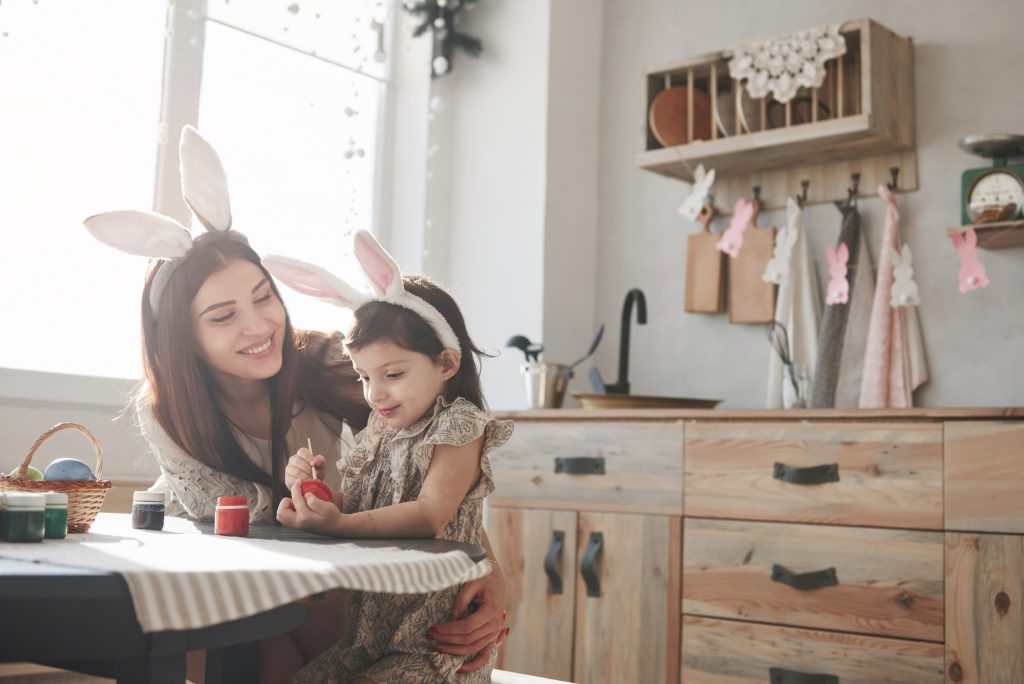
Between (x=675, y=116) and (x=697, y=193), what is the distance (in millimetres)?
233

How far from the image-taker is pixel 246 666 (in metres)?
1.38

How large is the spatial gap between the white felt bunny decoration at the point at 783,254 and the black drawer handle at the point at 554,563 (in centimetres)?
94

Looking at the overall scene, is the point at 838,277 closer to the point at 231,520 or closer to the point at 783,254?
the point at 783,254

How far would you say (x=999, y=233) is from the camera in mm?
2523

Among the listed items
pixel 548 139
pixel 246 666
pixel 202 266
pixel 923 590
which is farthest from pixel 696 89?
pixel 246 666

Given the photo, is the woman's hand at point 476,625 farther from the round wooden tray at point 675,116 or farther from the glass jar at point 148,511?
the round wooden tray at point 675,116

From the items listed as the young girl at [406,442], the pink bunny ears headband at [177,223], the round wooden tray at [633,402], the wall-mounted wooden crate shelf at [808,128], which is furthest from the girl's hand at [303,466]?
the wall-mounted wooden crate shelf at [808,128]

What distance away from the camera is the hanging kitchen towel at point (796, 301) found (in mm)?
2893

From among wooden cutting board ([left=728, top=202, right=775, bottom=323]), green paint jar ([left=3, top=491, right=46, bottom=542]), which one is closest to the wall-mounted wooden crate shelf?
wooden cutting board ([left=728, top=202, right=775, bottom=323])

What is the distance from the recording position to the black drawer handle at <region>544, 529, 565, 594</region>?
8.44 feet

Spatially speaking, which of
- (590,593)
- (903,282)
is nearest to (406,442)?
(590,593)

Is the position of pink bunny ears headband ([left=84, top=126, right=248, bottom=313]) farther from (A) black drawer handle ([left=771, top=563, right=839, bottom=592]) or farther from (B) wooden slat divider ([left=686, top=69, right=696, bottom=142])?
(B) wooden slat divider ([left=686, top=69, right=696, bottom=142])

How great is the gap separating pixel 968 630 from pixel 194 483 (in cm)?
147

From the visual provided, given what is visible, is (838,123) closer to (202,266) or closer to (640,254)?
(640,254)
